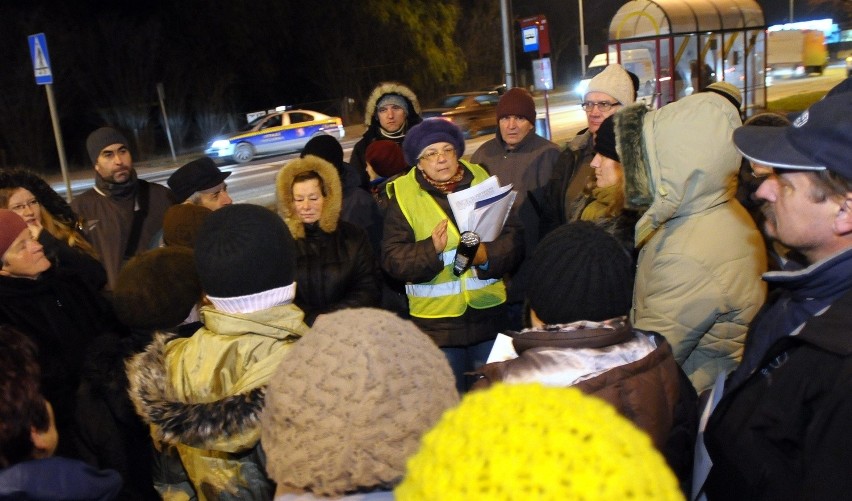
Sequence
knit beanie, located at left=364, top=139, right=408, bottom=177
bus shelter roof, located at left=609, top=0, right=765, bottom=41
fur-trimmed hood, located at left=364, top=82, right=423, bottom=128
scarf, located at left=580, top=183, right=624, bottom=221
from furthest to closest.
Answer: bus shelter roof, located at left=609, top=0, right=765, bottom=41 < fur-trimmed hood, located at left=364, top=82, right=423, bottom=128 < knit beanie, located at left=364, top=139, right=408, bottom=177 < scarf, located at left=580, top=183, right=624, bottom=221

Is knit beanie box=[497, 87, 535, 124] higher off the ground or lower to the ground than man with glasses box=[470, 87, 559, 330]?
higher

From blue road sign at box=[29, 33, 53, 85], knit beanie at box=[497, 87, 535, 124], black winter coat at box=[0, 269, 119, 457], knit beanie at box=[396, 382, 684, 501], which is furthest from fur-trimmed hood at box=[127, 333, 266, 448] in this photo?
blue road sign at box=[29, 33, 53, 85]

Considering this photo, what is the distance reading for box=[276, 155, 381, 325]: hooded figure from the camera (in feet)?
12.9

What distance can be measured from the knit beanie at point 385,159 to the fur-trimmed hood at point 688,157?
3.13 m

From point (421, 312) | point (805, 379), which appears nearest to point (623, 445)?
point (805, 379)

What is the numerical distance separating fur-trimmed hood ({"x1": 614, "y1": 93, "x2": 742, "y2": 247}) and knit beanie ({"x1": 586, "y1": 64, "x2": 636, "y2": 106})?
2.59 metres

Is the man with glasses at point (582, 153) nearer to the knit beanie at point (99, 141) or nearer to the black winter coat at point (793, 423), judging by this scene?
the black winter coat at point (793, 423)

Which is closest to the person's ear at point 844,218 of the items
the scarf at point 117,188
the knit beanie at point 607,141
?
the knit beanie at point 607,141

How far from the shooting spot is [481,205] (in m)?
3.77

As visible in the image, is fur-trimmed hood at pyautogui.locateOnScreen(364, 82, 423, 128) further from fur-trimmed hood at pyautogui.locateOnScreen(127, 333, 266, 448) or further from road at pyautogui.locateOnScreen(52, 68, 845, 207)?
road at pyautogui.locateOnScreen(52, 68, 845, 207)

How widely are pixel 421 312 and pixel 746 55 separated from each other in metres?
14.9

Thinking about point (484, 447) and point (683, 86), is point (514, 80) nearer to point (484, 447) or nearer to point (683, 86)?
point (683, 86)

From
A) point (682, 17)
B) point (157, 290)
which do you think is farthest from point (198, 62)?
point (157, 290)

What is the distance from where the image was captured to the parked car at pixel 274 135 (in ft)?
83.1
